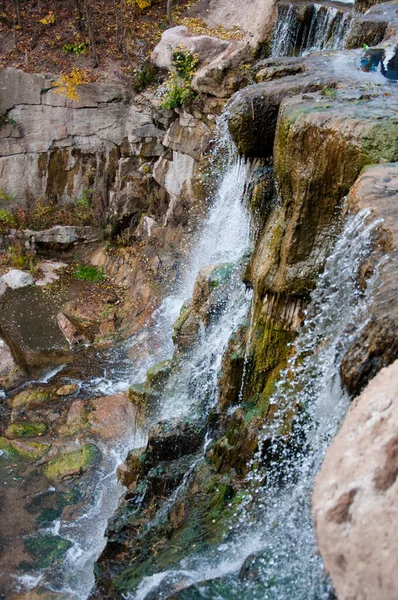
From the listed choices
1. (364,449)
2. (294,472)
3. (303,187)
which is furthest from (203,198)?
(364,449)

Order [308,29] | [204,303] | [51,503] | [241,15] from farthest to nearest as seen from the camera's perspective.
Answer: [241,15]
[308,29]
[204,303]
[51,503]

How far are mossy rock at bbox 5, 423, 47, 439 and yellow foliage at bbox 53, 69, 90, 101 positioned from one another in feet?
22.3

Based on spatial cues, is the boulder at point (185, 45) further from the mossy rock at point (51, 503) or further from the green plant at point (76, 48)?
the mossy rock at point (51, 503)

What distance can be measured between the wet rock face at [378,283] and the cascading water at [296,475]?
0.37 feet

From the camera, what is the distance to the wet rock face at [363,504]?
2117 mm

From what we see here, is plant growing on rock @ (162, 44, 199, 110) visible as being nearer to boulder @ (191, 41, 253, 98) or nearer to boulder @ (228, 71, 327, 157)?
boulder @ (191, 41, 253, 98)

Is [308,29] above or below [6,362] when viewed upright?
above

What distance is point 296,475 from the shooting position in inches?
201

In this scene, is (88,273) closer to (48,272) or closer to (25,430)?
(48,272)

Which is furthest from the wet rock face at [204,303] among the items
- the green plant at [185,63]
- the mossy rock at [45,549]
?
the green plant at [185,63]

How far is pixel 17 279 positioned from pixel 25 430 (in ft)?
12.9

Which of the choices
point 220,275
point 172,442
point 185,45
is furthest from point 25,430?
point 185,45

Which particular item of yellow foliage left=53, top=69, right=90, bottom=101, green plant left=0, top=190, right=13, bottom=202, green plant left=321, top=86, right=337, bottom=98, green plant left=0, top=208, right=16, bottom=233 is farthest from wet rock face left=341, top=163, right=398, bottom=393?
green plant left=0, top=190, right=13, bottom=202

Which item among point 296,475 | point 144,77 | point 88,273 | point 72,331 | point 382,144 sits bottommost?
point 72,331
